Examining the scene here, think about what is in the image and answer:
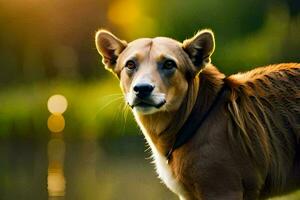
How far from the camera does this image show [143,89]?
8117 mm

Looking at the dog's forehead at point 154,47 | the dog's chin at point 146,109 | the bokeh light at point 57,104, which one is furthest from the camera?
the bokeh light at point 57,104

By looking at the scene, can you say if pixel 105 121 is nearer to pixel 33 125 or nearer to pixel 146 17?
pixel 33 125

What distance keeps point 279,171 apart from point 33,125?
15.2 meters

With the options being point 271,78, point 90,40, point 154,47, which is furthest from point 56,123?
point 154,47

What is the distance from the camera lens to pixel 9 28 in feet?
94.9

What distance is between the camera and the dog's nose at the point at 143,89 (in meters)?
8.11

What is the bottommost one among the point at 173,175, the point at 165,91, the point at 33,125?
the point at 33,125

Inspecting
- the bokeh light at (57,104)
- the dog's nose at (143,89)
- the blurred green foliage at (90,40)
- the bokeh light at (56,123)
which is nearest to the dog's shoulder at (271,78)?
the dog's nose at (143,89)

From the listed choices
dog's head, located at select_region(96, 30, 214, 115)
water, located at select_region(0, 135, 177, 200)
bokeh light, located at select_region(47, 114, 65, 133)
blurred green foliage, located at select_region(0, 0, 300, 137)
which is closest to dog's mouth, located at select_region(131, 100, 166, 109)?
dog's head, located at select_region(96, 30, 214, 115)

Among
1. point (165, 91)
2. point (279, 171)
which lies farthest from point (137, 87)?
point (279, 171)

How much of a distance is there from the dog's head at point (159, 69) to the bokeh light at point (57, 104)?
15.7m

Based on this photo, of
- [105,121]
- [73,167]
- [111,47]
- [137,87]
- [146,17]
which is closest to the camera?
[137,87]

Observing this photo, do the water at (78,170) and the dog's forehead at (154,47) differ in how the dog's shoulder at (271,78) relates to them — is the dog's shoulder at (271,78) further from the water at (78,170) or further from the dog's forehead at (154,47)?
the water at (78,170)

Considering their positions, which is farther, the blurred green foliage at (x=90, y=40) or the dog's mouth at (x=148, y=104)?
A: the blurred green foliage at (x=90, y=40)
